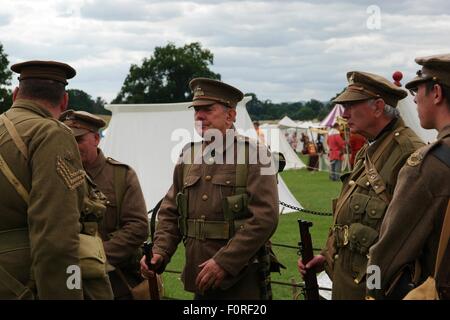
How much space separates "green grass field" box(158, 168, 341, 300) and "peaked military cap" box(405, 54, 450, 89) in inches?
156

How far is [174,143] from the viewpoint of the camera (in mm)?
12500

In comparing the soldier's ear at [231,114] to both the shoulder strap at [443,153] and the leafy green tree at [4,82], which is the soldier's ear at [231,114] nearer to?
the shoulder strap at [443,153]

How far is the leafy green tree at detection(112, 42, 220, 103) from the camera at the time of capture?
73750mm

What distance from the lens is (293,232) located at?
1246cm

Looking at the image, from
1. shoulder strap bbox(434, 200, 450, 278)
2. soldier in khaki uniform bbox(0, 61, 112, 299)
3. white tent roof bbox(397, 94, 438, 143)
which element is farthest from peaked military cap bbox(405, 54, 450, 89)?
white tent roof bbox(397, 94, 438, 143)

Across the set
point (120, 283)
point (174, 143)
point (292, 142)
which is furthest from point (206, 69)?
point (120, 283)

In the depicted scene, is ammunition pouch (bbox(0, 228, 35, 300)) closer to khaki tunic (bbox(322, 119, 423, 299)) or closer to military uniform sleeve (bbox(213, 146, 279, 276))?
military uniform sleeve (bbox(213, 146, 279, 276))

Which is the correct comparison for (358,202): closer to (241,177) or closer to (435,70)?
(241,177)

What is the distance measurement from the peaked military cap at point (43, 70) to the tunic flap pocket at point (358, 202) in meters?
1.89

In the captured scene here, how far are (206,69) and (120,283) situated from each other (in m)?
70.1

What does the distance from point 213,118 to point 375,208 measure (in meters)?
1.34
